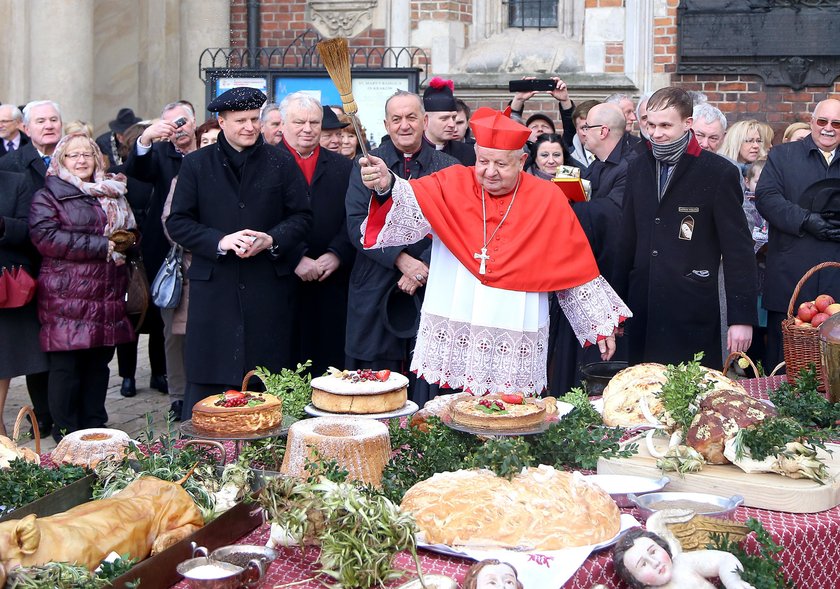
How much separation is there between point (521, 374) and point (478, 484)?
6.59ft

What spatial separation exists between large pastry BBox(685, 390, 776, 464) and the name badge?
2.09m

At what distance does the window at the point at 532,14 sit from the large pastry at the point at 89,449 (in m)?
10.3

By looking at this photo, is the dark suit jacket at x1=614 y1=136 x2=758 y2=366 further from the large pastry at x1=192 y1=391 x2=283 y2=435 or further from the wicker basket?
the large pastry at x1=192 y1=391 x2=283 y2=435

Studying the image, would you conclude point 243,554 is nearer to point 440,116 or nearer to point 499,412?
point 499,412

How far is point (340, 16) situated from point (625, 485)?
1068cm

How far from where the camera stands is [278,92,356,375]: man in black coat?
6.90m

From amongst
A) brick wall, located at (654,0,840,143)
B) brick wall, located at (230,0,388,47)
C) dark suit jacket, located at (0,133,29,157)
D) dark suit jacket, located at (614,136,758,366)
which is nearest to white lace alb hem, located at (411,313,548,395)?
dark suit jacket, located at (614,136,758,366)

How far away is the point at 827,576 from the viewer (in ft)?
10.6

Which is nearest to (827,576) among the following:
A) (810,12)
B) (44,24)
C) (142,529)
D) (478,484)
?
(478,484)

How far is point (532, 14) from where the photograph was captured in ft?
42.7

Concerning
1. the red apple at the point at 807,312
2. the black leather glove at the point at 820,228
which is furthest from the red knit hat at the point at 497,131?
the black leather glove at the point at 820,228

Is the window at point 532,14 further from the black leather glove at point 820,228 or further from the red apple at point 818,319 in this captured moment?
the red apple at point 818,319

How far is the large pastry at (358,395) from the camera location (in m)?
3.72

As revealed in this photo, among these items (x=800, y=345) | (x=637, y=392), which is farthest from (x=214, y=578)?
(x=800, y=345)
